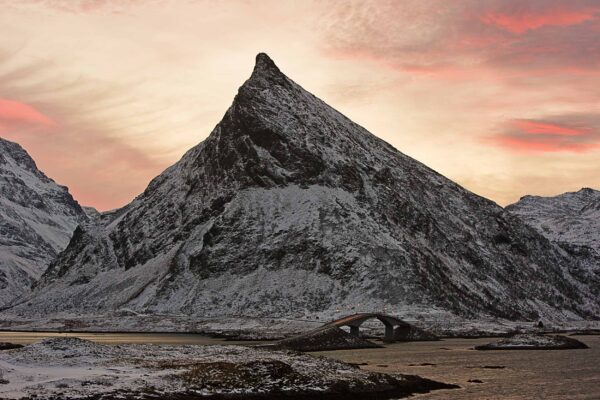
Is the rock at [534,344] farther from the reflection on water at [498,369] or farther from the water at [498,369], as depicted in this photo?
the water at [498,369]

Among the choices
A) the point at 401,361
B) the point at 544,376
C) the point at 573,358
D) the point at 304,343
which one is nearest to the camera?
the point at 544,376

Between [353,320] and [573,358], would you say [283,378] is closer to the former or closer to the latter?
[573,358]

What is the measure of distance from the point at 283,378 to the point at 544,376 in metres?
46.9

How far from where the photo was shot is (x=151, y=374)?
7631 cm

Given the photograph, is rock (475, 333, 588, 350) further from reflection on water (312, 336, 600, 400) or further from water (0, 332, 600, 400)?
water (0, 332, 600, 400)

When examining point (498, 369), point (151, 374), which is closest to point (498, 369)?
point (498, 369)

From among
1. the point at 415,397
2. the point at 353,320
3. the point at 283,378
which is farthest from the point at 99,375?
the point at 353,320

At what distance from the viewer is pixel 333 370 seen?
89562 mm

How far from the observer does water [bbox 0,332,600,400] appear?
3585 inches

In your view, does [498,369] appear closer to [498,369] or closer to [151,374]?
[498,369]

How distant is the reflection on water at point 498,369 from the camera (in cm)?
9138

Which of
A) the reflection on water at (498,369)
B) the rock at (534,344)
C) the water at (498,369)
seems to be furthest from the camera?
the rock at (534,344)

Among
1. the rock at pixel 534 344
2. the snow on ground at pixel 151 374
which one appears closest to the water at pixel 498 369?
the rock at pixel 534 344

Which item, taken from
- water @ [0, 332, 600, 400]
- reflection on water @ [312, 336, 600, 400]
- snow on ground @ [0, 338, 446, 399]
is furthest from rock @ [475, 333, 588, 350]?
snow on ground @ [0, 338, 446, 399]
